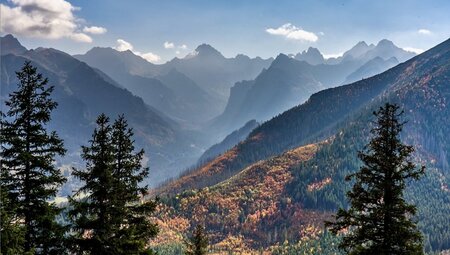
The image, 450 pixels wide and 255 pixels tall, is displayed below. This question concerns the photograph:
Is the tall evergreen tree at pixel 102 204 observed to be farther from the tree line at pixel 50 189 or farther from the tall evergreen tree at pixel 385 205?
the tall evergreen tree at pixel 385 205

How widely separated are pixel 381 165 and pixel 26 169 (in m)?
24.4

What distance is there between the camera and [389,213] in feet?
92.8

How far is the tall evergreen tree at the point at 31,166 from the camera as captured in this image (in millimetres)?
31328

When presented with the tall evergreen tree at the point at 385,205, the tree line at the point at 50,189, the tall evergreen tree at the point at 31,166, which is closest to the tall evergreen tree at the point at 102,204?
the tree line at the point at 50,189

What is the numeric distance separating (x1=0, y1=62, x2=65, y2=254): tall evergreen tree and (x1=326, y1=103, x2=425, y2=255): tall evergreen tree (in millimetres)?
20001

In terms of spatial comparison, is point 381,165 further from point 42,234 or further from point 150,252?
point 42,234

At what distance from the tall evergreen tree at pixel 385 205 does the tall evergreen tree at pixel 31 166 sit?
20001 millimetres

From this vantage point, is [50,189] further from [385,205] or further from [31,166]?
[385,205]

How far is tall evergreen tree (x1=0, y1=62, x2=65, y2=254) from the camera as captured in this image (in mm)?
31328

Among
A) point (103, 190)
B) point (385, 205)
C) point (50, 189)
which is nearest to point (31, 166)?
point (50, 189)

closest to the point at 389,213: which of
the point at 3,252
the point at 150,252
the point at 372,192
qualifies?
the point at 372,192

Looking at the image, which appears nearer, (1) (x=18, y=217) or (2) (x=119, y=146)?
(1) (x=18, y=217)

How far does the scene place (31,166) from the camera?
3206 cm

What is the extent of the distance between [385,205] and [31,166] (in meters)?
24.3
